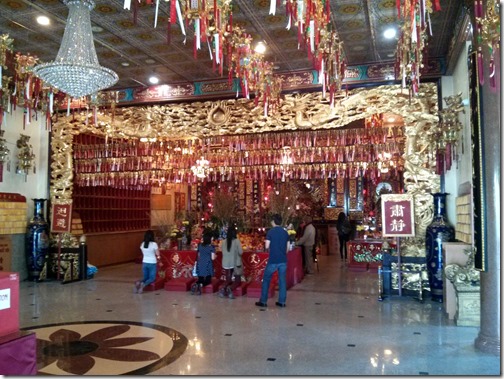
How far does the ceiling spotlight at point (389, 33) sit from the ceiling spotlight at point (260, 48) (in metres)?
1.73

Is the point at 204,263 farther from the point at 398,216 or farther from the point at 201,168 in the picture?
the point at 398,216

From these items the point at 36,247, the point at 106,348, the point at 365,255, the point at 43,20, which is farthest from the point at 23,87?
the point at 365,255

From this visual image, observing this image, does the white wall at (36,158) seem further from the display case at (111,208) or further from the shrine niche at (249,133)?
the display case at (111,208)

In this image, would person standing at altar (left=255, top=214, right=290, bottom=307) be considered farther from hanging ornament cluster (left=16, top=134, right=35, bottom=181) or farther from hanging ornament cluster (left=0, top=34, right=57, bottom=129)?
hanging ornament cluster (left=16, top=134, right=35, bottom=181)

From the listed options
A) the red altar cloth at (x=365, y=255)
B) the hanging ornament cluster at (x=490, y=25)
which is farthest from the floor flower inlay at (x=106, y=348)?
the red altar cloth at (x=365, y=255)

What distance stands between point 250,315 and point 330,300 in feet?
4.99

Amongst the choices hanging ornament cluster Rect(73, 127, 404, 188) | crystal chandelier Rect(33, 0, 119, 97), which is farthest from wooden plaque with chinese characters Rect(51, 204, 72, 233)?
crystal chandelier Rect(33, 0, 119, 97)

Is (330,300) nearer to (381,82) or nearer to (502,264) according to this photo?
(502,264)

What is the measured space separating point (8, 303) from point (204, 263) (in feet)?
15.8

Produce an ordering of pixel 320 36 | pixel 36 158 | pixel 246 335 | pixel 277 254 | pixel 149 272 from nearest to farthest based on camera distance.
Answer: pixel 246 335
pixel 320 36
pixel 277 254
pixel 149 272
pixel 36 158

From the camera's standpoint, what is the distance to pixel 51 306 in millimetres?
6254

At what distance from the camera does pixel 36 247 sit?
8.56m

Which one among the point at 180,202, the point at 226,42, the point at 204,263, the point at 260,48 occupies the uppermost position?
the point at 260,48

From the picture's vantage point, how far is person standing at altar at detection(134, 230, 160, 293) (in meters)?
7.08
